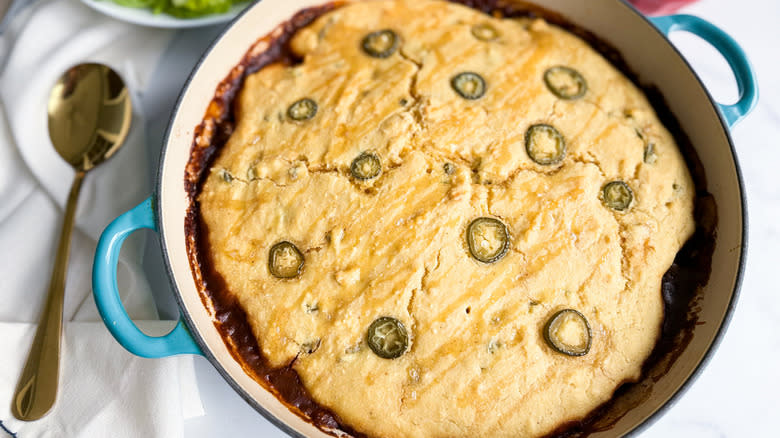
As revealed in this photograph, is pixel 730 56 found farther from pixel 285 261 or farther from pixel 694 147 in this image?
pixel 285 261

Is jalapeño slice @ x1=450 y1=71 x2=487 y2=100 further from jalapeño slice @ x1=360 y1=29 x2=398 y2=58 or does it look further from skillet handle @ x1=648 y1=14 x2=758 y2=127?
skillet handle @ x1=648 y1=14 x2=758 y2=127

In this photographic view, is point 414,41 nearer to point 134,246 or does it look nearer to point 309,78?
point 309,78

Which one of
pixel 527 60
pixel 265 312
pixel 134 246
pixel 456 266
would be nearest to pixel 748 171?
pixel 527 60

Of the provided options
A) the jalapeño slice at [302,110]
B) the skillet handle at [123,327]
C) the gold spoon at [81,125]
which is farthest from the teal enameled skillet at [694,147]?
the gold spoon at [81,125]

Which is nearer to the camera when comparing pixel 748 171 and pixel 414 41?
pixel 414 41

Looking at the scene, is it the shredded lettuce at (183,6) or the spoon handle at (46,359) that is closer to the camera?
the spoon handle at (46,359)

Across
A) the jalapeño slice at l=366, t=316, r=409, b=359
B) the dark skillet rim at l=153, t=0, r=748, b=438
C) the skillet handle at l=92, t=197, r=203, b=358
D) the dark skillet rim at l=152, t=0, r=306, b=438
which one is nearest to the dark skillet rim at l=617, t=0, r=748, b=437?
the dark skillet rim at l=153, t=0, r=748, b=438

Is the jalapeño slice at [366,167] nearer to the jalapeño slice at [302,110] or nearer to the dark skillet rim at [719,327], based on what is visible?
the jalapeño slice at [302,110]
